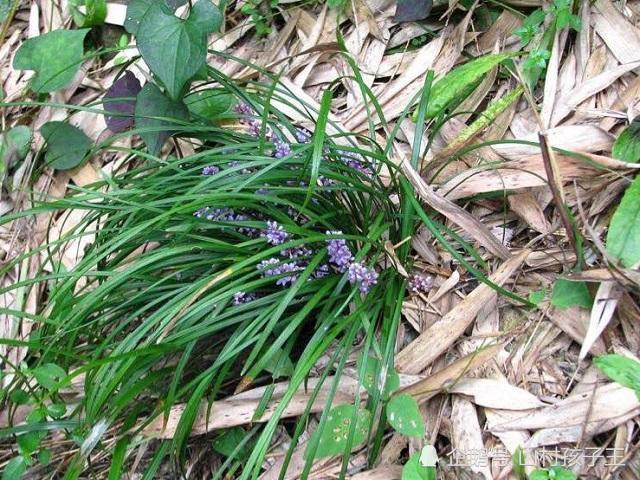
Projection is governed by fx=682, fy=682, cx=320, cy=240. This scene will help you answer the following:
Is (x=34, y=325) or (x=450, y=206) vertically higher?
(x=450, y=206)

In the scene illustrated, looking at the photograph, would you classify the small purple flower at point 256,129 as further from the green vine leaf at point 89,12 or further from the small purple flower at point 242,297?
the green vine leaf at point 89,12

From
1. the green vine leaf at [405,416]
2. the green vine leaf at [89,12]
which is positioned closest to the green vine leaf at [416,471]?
the green vine leaf at [405,416]

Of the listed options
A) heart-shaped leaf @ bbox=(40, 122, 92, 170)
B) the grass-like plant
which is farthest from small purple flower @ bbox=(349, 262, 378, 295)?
heart-shaped leaf @ bbox=(40, 122, 92, 170)

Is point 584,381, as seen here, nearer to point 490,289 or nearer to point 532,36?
point 490,289

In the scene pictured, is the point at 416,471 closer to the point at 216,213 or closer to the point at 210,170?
the point at 216,213

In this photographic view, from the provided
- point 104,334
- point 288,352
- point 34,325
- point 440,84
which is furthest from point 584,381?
point 34,325

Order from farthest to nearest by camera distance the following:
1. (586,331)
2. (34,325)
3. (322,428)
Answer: (34,325) → (586,331) → (322,428)


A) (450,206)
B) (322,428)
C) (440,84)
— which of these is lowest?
(322,428)

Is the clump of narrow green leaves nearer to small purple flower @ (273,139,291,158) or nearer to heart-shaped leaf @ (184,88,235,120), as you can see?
small purple flower @ (273,139,291,158)
